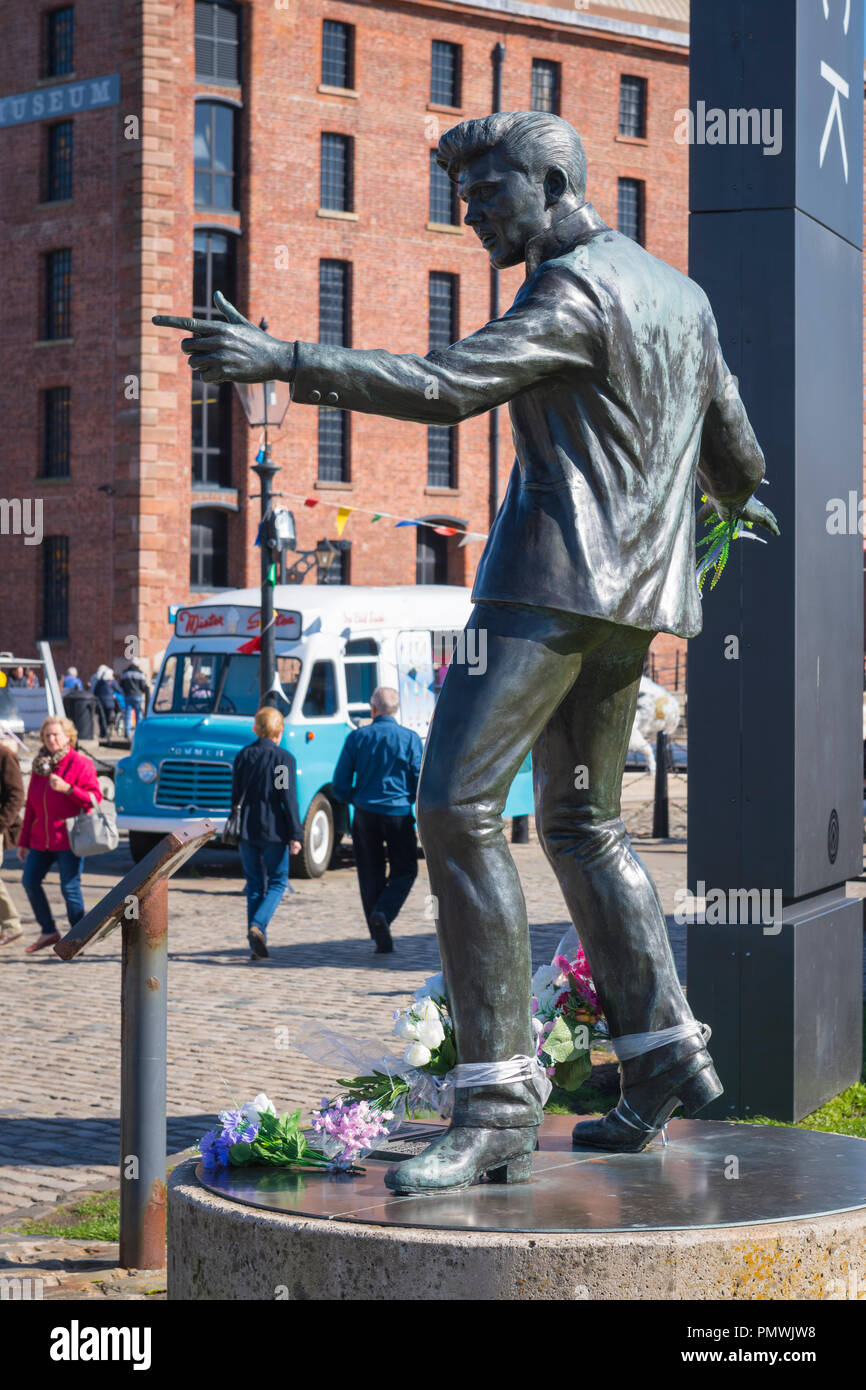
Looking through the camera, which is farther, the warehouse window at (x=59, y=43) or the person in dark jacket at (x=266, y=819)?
the warehouse window at (x=59, y=43)

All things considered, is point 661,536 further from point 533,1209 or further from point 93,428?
point 93,428

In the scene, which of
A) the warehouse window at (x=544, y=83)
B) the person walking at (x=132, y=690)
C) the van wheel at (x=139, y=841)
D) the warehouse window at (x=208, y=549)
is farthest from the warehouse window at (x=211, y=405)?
the van wheel at (x=139, y=841)

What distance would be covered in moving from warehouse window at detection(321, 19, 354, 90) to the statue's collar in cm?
4153

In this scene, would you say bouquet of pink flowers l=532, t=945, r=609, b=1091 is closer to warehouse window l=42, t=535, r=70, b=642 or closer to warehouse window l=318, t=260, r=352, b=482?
warehouse window l=42, t=535, r=70, b=642

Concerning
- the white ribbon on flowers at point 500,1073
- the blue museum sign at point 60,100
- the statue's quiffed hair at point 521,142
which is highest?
the blue museum sign at point 60,100

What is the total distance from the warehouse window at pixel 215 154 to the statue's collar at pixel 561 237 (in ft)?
130

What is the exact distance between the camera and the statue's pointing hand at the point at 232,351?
3.34 m

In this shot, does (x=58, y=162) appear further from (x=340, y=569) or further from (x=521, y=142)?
(x=521, y=142)

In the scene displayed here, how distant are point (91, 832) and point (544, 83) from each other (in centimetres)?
3836

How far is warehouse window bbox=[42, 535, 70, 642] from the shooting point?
→ 42125mm

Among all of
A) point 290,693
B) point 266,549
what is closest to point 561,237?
point 290,693

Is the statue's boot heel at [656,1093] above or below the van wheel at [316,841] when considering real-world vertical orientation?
above

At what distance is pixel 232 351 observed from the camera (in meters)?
3.36

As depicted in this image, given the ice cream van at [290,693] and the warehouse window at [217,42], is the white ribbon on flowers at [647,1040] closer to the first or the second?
the ice cream van at [290,693]
